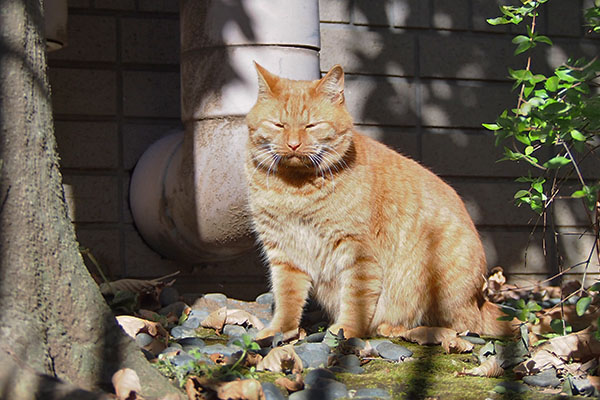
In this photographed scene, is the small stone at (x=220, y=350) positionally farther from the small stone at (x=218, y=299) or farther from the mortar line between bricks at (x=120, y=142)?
the mortar line between bricks at (x=120, y=142)

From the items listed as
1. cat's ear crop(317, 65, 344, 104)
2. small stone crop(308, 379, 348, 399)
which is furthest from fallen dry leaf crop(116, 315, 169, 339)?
cat's ear crop(317, 65, 344, 104)

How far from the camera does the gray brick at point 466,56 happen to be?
189 inches

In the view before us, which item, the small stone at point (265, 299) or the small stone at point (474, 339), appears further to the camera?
the small stone at point (265, 299)

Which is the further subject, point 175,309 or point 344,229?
point 175,309

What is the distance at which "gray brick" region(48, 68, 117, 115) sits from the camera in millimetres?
4301

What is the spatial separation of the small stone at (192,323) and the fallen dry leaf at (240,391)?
1406mm

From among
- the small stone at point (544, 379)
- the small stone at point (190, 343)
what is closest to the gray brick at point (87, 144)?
the small stone at point (190, 343)

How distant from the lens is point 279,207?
321 cm

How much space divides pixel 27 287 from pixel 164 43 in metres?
2.86

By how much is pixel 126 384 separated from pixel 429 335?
1.56 meters

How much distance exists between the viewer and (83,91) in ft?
14.2

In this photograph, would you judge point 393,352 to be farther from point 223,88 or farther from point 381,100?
point 381,100

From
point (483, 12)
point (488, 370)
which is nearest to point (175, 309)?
point (488, 370)

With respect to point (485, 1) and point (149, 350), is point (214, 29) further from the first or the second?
point (485, 1)
